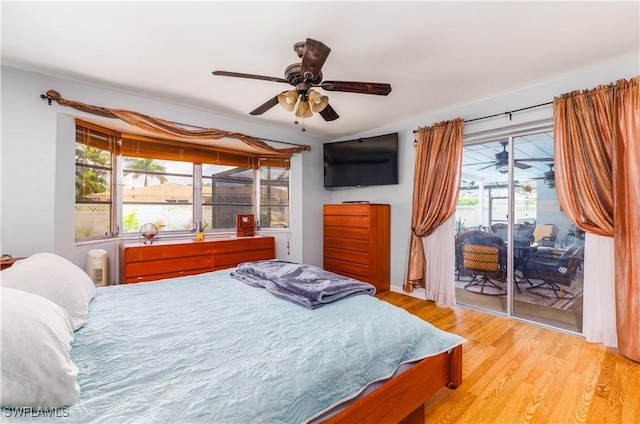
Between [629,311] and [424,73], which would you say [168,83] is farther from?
[629,311]

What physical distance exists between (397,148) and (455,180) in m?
0.96

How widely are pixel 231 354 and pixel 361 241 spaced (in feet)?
9.60

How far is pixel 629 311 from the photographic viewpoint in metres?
2.21

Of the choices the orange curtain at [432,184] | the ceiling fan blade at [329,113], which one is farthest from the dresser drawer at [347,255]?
the ceiling fan blade at [329,113]

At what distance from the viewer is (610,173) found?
7.73 feet

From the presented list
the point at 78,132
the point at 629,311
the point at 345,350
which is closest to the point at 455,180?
the point at 629,311

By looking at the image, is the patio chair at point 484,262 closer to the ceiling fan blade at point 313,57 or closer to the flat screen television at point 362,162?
the flat screen television at point 362,162

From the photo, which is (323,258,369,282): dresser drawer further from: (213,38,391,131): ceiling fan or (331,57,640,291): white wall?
(213,38,391,131): ceiling fan

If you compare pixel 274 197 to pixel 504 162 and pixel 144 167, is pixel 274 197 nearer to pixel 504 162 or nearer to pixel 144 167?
pixel 144 167

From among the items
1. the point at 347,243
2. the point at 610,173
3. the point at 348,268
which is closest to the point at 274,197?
the point at 347,243

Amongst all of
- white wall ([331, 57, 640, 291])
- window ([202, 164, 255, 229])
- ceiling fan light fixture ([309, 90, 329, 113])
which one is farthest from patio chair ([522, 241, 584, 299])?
window ([202, 164, 255, 229])

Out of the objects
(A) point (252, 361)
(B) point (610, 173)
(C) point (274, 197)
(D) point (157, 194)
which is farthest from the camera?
(C) point (274, 197)

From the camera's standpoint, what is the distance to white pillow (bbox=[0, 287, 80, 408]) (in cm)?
82

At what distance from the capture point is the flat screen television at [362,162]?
13.1ft
